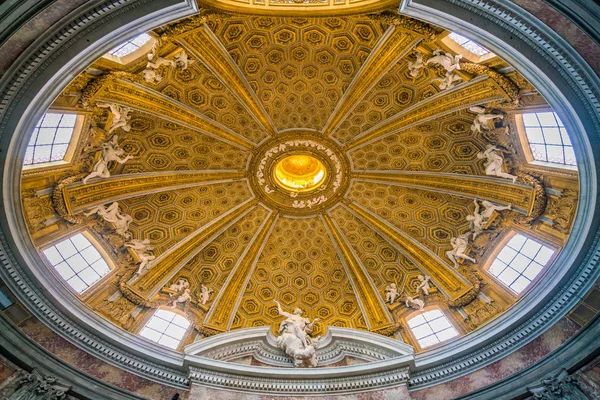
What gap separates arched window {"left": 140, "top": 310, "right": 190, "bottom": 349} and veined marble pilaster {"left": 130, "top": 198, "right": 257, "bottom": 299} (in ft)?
3.17

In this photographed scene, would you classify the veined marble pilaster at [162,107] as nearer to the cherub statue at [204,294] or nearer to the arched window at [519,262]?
the cherub statue at [204,294]

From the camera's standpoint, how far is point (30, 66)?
32.3 feet

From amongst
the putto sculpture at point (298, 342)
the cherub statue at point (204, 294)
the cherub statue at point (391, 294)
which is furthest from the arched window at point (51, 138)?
the cherub statue at point (391, 294)

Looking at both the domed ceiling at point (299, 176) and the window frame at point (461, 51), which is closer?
the window frame at point (461, 51)

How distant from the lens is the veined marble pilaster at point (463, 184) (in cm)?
1638

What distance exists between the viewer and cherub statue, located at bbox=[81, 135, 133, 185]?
660 inches

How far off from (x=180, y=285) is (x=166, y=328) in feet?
7.29

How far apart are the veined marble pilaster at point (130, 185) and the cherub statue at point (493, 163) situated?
11.3 meters

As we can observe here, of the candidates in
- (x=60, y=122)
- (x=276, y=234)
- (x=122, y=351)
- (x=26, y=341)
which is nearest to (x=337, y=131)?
(x=276, y=234)

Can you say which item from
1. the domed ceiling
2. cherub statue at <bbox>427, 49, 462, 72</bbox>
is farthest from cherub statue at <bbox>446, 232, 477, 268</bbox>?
cherub statue at <bbox>427, 49, 462, 72</bbox>

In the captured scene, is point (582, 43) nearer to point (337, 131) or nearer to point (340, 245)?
point (337, 131)

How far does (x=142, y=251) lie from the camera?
18781 mm

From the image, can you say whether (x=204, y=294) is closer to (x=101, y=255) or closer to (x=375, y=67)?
(x=101, y=255)

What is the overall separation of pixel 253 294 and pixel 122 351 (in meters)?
7.55
